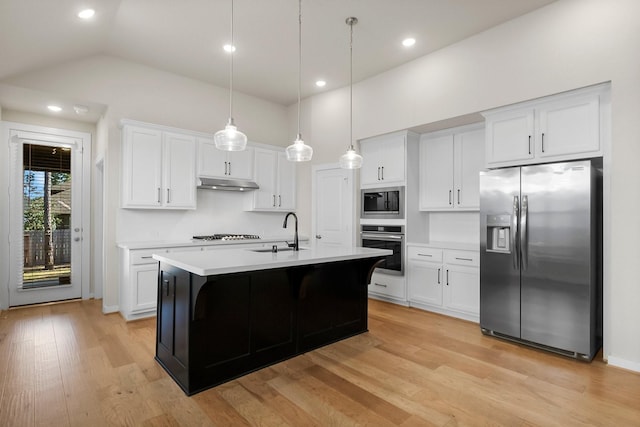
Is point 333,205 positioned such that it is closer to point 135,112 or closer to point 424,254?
point 424,254

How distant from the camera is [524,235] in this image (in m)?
3.27

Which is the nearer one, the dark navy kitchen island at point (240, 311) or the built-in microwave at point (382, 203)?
the dark navy kitchen island at point (240, 311)

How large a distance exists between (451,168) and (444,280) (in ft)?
4.93

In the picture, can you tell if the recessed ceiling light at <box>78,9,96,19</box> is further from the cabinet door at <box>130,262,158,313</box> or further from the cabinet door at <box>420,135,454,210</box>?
the cabinet door at <box>420,135,454,210</box>

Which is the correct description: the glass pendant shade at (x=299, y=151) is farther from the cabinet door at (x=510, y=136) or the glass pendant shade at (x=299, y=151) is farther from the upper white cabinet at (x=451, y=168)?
the upper white cabinet at (x=451, y=168)

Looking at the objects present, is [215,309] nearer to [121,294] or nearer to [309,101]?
[121,294]

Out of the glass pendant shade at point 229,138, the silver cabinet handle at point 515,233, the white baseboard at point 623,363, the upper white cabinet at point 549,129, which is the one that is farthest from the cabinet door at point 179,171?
the white baseboard at point 623,363

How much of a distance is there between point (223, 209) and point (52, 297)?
2.65m

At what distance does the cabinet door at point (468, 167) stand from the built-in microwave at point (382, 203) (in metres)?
0.74

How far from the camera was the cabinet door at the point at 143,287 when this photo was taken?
3996 millimetres

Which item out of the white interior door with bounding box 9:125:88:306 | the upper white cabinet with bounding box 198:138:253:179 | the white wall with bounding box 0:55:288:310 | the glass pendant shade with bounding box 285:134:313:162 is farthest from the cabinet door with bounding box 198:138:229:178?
the glass pendant shade with bounding box 285:134:313:162

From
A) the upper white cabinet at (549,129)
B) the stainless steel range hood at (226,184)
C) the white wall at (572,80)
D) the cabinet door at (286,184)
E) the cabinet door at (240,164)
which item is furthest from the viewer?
the cabinet door at (286,184)

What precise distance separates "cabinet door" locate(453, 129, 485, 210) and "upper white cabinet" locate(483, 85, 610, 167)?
2.15ft

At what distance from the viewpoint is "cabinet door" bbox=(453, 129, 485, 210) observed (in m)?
4.39
